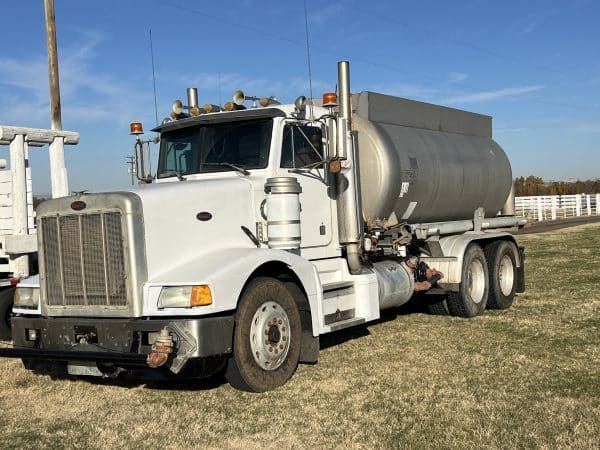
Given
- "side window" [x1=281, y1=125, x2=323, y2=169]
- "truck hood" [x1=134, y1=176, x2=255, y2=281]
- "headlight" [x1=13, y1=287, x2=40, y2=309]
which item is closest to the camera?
"truck hood" [x1=134, y1=176, x2=255, y2=281]

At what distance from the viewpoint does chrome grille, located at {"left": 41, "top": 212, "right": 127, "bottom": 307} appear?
6.20 m

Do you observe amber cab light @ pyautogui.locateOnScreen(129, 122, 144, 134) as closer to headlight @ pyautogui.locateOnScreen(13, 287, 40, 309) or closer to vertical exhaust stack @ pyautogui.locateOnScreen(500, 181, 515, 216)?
headlight @ pyautogui.locateOnScreen(13, 287, 40, 309)

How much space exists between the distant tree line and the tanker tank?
62988 millimetres

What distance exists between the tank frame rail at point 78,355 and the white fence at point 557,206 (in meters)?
41.3

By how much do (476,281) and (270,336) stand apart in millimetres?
5557

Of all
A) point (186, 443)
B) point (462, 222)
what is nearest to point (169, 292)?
point (186, 443)

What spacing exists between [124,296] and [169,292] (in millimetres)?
429

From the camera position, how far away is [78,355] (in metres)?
6.09

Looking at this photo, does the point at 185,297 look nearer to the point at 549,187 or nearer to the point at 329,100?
the point at 329,100

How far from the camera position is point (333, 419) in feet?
19.1

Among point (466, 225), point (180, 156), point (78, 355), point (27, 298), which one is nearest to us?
point (78, 355)

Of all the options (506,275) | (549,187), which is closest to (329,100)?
(506,275)

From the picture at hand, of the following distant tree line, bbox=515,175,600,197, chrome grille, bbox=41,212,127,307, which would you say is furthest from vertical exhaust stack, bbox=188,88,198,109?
distant tree line, bbox=515,175,600,197

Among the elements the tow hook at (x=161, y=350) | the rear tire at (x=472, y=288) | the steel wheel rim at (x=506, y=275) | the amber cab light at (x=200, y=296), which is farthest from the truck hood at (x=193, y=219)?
the steel wheel rim at (x=506, y=275)
